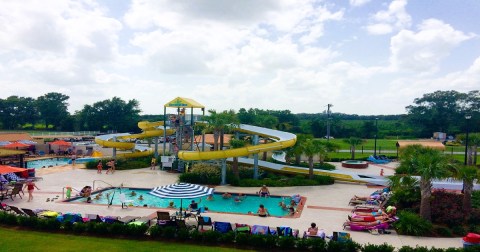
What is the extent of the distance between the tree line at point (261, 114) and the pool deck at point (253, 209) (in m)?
47.2

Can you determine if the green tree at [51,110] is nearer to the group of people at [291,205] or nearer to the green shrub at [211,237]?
the group of people at [291,205]

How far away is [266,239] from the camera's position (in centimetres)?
1295

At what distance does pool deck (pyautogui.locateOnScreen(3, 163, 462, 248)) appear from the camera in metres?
14.9

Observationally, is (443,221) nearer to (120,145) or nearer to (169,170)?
(169,170)

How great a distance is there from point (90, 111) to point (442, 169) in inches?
3105

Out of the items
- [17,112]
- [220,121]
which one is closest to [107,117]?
[17,112]

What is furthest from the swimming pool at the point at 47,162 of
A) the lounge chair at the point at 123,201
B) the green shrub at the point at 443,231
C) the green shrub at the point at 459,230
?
the green shrub at the point at 459,230

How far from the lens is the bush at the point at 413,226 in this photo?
1517 cm

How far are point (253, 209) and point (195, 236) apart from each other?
7183 mm

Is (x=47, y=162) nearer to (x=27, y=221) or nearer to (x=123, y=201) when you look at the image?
(x=123, y=201)

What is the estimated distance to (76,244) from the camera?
12.9 metres

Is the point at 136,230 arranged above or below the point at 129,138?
below

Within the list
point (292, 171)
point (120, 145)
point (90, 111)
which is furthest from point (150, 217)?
point (90, 111)

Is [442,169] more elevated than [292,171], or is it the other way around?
[442,169]
